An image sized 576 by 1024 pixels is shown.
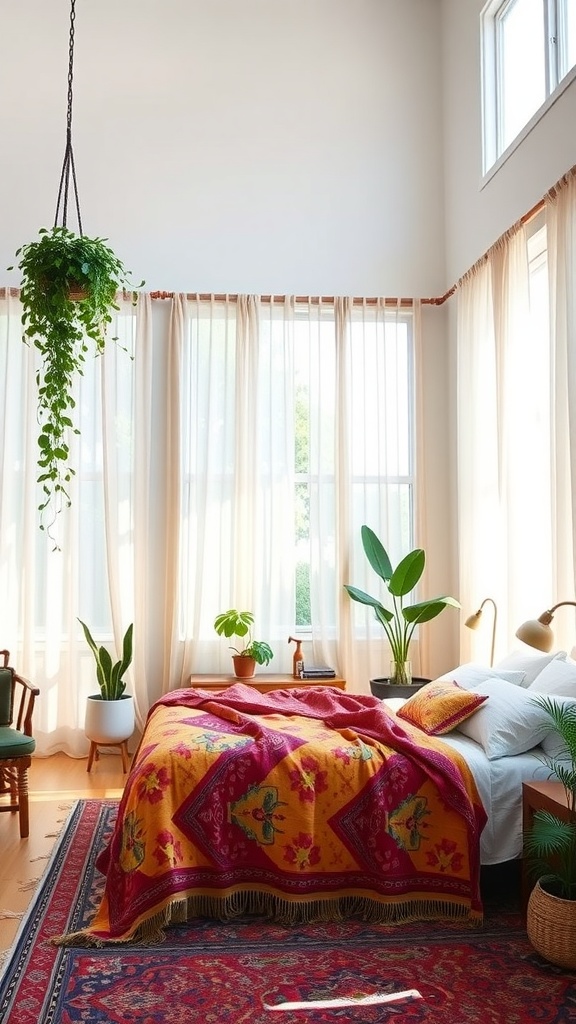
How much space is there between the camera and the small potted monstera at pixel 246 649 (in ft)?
18.2

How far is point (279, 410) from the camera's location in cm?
599

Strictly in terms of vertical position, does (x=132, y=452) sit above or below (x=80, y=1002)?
above

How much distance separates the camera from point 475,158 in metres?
5.60

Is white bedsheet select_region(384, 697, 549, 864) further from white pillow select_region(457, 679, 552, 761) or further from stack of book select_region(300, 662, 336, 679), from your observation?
stack of book select_region(300, 662, 336, 679)

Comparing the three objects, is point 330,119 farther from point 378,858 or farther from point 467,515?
point 378,858

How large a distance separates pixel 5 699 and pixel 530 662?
255 centimetres

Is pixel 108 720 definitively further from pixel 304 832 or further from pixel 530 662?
pixel 530 662

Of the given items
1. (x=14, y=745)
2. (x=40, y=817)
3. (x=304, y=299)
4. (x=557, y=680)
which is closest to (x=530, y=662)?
(x=557, y=680)

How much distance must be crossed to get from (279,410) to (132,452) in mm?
1003

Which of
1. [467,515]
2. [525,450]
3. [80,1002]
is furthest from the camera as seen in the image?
[467,515]

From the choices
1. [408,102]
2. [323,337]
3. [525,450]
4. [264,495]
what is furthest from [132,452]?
[408,102]

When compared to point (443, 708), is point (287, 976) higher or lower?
lower

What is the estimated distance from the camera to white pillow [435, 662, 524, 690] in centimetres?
398

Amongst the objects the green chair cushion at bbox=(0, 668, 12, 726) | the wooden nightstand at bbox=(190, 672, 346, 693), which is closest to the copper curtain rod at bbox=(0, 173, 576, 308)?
the wooden nightstand at bbox=(190, 672, 346, 693)
